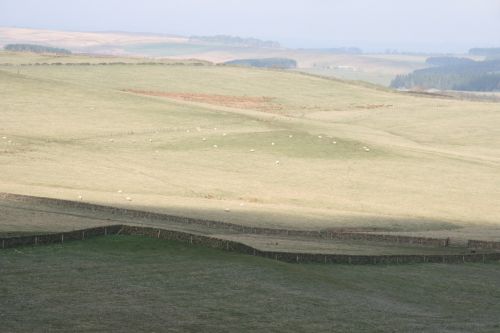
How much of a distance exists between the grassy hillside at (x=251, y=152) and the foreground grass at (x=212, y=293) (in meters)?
6.27

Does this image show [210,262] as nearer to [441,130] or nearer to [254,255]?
[254,255]

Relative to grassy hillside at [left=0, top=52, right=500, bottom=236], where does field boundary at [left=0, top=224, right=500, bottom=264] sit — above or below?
above

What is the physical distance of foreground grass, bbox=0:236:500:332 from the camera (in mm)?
12945

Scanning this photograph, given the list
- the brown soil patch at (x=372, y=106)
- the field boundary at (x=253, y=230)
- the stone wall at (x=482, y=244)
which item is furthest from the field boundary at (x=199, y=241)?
the brown soil patch at (x=372, y=106)

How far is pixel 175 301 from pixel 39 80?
154 ft

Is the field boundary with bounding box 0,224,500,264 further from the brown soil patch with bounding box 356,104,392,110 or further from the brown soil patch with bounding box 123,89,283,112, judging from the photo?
the brown soil patch with bounding box 356,104,392,110

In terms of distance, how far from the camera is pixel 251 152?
40312 mm

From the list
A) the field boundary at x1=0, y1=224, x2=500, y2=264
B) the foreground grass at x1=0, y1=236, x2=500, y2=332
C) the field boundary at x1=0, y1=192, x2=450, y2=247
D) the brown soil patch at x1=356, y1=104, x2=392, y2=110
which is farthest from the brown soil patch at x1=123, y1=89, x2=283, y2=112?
the foreground grass at x1=0, y1=236, x2=500, y2=332

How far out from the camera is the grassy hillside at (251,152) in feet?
92.7

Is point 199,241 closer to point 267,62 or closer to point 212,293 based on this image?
point 212,293

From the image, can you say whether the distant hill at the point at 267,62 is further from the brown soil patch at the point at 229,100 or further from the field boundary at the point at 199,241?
the field boundary at the point at 199,241

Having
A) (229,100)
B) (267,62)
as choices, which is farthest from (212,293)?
(267,62)

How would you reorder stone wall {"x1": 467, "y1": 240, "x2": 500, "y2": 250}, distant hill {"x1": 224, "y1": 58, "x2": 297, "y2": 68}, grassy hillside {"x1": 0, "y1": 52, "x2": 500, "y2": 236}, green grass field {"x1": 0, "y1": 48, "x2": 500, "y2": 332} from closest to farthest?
green grass field {"x1": 0, "y1": 48, "x2": 500, "y2": 332} < stone wall {"x1": 467, "y1": 240, "x2": 500, "y2": 250} < grassy hillside {"x1": 0, "y1": 52, "x2": 500, "y2": 236} < distant hill {"x1": 224, "y1": 58, "x2": 297, "y2": 68}

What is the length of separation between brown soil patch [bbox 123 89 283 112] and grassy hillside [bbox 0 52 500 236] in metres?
0.14
